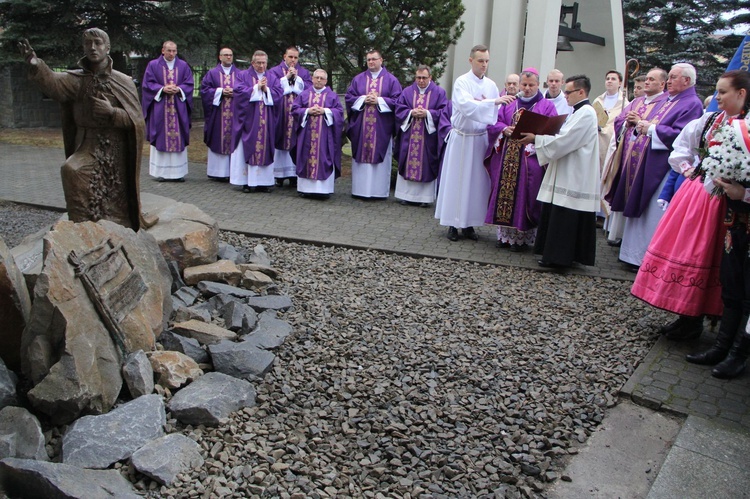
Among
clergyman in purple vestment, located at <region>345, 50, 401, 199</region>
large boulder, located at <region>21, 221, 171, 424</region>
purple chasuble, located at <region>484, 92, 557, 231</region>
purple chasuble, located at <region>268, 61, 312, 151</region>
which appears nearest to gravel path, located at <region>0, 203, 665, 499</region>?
large boulder, located at <region>21, 221, 171, 424</region>

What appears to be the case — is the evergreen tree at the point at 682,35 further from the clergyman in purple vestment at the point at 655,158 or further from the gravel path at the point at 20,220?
the gravel path at the point at 20,220

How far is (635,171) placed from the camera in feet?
24.6

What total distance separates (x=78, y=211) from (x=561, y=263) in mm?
4456

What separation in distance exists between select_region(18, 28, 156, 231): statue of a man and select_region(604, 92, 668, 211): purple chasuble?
513cm

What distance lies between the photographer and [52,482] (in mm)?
2758

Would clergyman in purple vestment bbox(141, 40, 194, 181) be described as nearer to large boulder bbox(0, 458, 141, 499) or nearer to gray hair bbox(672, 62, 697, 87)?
gray hair bbox(672, 62, 697, 87)

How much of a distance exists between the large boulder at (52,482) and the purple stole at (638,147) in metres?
6.22

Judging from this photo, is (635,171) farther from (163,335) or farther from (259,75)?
(259,75)

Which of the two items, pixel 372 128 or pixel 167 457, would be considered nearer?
pixel 167 457

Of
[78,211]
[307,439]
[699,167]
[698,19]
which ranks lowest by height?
[307,439]

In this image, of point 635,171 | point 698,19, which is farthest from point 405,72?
point 698,19

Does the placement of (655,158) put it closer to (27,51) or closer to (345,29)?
(27,51)

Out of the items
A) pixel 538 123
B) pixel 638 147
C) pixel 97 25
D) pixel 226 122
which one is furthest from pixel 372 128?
pixel 97 25

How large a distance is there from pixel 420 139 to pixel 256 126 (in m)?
2.61
